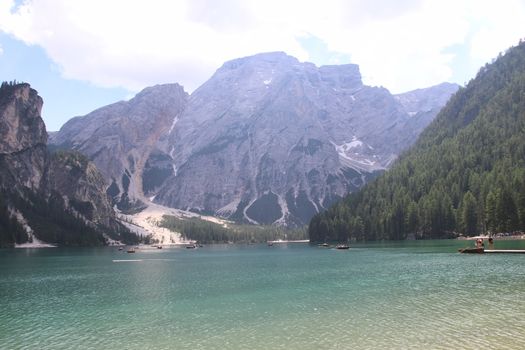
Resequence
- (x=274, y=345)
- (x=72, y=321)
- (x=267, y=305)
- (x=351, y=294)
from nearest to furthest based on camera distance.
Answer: (x=274, y=345)
(x=72, y=321)
(x=267, y=305)
(x=351, y=294)

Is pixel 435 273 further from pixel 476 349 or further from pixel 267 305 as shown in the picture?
pixel 476 349

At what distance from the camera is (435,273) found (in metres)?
79.8

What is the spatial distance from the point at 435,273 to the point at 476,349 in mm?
48415

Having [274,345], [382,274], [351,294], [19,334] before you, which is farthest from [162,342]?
[382,274]

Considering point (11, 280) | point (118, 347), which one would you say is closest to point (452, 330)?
point (118, 347)

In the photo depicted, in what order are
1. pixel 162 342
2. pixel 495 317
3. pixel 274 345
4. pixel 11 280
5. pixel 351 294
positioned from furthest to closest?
1. pixel 11 280
2. pixel 351 294
3. pixel 495 317
4. pixel 162 342
5. pixel 274 345

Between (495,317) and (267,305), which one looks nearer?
(495,317)

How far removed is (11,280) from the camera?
309ft

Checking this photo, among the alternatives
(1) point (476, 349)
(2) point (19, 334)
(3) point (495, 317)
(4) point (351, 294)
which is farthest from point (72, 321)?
(3) point (495, 317)

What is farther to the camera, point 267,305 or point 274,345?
point 267,305

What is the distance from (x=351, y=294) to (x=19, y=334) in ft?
129

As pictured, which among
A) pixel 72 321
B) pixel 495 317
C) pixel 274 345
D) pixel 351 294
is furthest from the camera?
pixel 351 294

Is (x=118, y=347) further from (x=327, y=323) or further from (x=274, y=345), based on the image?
(x=327, y=323)

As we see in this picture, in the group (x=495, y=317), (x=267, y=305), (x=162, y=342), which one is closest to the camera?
(x=162, y=342)
